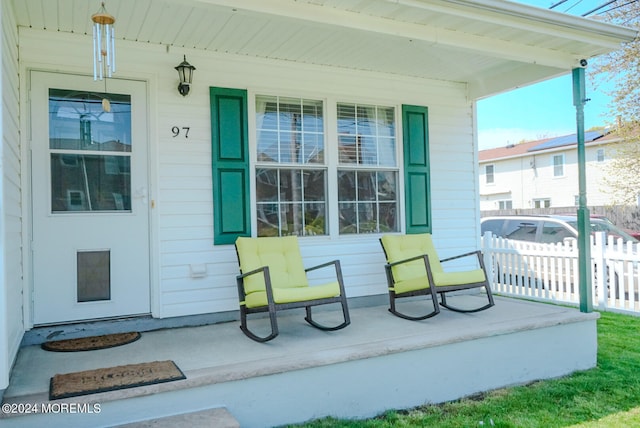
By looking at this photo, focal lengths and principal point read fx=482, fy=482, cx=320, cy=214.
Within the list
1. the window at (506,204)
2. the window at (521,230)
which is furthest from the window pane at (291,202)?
the window at (506,204)

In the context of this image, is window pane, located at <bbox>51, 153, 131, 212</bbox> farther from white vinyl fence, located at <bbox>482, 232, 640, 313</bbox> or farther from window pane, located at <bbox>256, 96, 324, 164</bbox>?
white vinyl fence, located at <bbox>482, 232, 640, 313</bbox>

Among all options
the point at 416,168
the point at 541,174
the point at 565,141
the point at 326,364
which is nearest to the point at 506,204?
the point at 541,174

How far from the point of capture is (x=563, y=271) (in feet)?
20.9

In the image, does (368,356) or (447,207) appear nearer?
(368,356)

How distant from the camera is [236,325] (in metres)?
4.14

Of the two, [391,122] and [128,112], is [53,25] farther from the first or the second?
[391,122]

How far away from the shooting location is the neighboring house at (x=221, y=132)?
3.54m

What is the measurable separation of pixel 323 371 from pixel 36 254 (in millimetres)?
2386

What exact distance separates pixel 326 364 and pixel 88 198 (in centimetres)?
237

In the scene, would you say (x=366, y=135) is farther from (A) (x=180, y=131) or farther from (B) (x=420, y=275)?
(A) (x=180, y=131)

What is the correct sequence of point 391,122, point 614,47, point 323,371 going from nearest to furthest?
point 323,371
point 614,47
point 391,122

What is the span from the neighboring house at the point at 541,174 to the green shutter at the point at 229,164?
1527cm

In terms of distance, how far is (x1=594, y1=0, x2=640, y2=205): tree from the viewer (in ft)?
32.6

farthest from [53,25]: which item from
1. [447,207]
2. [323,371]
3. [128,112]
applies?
[447,207]
